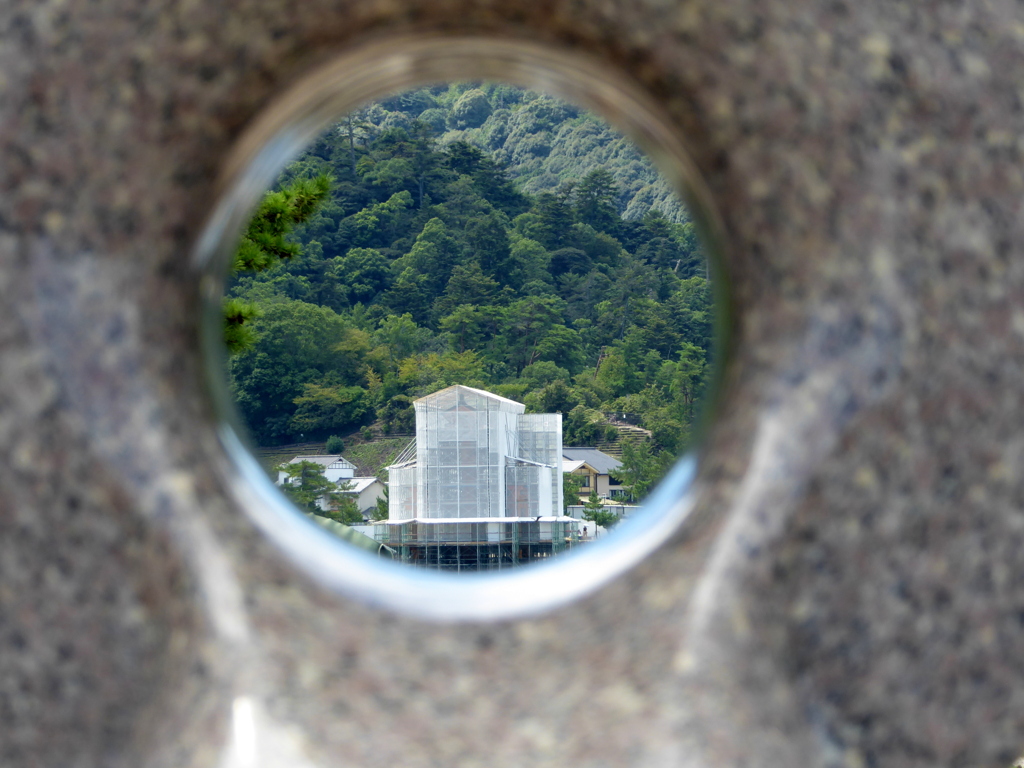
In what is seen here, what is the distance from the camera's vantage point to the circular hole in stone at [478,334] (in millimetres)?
17781

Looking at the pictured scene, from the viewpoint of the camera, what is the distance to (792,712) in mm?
590

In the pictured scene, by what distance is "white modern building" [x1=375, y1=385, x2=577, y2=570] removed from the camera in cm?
1644

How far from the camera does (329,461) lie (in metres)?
24.6

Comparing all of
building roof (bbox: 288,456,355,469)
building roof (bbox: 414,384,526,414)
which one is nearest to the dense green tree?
building roof (bbox: 288,456,355,469)

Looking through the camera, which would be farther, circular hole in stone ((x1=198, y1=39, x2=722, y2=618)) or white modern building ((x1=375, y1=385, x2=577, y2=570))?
circular hole in stone ((x1=198, y1=39, x2=722, y2=618))

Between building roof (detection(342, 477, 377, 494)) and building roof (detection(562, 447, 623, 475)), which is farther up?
building roof (detection(562, 447, 623, 475))

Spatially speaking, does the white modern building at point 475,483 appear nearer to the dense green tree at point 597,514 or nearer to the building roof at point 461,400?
the building roof at point 461,400

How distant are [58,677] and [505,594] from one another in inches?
11.4

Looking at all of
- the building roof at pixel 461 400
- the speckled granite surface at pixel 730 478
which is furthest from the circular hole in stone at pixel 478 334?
the speckled granite surface at pixel 730 478

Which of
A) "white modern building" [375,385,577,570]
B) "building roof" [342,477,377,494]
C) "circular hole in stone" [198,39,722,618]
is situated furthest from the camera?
"building roof" [342,477,377,494]

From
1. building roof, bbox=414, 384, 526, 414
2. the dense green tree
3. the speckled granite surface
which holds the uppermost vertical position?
building roof, bbox=414, 384, 526, 414

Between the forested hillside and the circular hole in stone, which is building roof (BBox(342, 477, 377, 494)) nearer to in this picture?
the circular hole in stone

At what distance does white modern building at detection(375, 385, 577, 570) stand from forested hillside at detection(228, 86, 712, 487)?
249 inches

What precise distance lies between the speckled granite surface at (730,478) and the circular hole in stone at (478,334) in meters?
15.6
